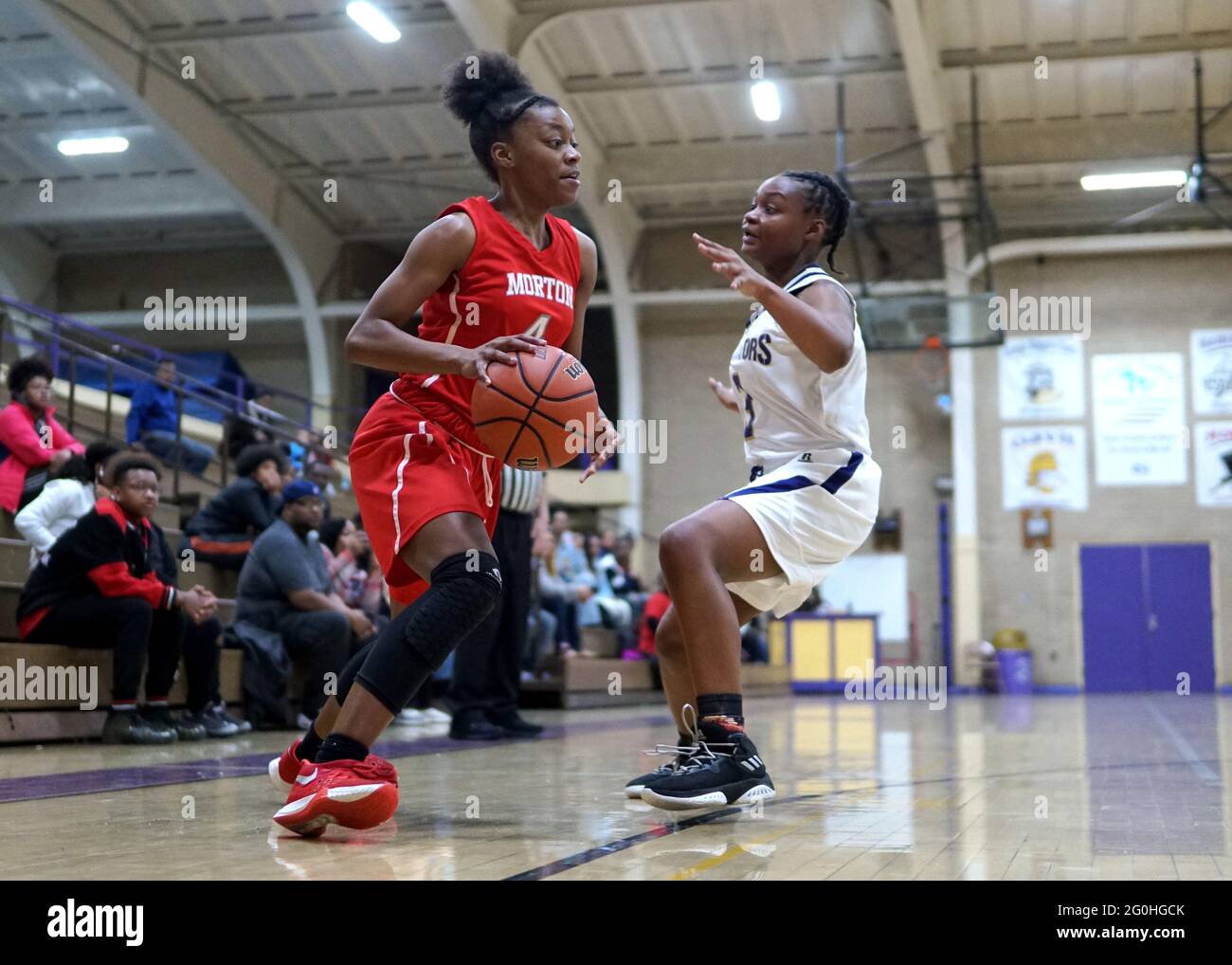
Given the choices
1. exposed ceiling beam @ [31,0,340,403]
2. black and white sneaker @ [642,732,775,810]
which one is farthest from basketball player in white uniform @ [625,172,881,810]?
exposed ceiling beam @ [31,0,340,403]

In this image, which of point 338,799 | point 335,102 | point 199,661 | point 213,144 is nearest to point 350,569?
point 199,661

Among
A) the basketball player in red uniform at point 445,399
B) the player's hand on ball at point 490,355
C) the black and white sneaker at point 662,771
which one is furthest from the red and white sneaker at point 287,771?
the player's hand on ball at point 490,355

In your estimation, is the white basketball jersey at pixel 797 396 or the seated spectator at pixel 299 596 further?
the seated spectator at pixel 299 596

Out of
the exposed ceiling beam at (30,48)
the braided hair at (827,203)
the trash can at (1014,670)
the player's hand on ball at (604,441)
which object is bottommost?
the trash can at (1014,670)

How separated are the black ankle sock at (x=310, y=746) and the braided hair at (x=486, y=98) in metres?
1.35

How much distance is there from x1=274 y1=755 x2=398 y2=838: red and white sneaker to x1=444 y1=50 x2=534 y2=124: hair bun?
4.96 ft

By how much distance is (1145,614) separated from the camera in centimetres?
1827

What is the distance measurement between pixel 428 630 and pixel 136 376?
8.30 m

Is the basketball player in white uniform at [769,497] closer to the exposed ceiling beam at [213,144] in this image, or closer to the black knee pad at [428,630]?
the black knee pad at [428,630]

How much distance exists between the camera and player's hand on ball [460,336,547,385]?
8.75ft

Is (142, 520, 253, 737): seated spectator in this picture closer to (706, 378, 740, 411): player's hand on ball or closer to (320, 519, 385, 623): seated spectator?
(320, 519, 385, 623): seated spectator

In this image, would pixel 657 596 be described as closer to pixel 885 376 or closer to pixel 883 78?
pixel 883 78

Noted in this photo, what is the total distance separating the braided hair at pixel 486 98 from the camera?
3094 mm

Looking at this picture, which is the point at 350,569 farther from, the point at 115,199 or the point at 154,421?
the point at 115,199
